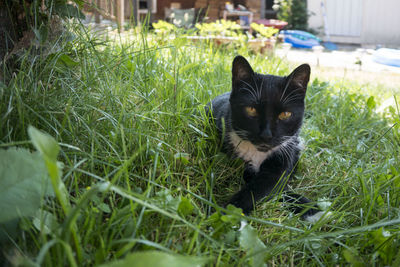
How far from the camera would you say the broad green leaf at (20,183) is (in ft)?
2.61

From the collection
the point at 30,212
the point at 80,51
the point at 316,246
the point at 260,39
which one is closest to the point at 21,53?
the point at 80,51

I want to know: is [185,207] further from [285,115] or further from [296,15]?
[296,15]

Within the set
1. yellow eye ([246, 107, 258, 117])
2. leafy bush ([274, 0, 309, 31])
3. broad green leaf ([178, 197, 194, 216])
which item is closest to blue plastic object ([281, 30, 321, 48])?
leafy bush ([274, 0, 309, 31])

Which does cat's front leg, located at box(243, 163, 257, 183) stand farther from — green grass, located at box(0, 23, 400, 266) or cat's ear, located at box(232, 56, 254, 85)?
cat's ear, located at box(232, 56, 254, 85)

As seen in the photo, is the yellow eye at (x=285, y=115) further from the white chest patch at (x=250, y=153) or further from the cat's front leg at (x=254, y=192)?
the cat's front leg at (x=254, y=192)

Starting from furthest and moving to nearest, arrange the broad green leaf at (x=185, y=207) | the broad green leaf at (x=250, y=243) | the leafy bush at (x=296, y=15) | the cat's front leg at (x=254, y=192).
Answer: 1. the leafy bush at (x=296, y=15)
2. the cat's front leg at (x=254, y=192)
3. the broad green leaf at (x=185, y=207)
4. the broad green leaf at (x=250, y=243)

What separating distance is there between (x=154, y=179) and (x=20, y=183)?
19.2 inches

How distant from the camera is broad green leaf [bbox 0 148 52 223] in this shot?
2.61 ft

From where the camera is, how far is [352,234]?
45.3 inches

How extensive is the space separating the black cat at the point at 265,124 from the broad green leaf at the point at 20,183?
899 mm

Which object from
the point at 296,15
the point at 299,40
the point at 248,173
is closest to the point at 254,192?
the point at 248,173

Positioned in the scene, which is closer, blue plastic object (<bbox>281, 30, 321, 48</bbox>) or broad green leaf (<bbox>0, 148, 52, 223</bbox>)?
broad green leaf (<bbox>0, 148, 52, 223</bbox>)

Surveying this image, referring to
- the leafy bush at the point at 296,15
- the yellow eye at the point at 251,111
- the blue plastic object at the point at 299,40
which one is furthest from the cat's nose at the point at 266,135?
the leafy bush at the point at 296,15

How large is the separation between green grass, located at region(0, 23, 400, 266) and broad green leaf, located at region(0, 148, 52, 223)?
0.18 ft
